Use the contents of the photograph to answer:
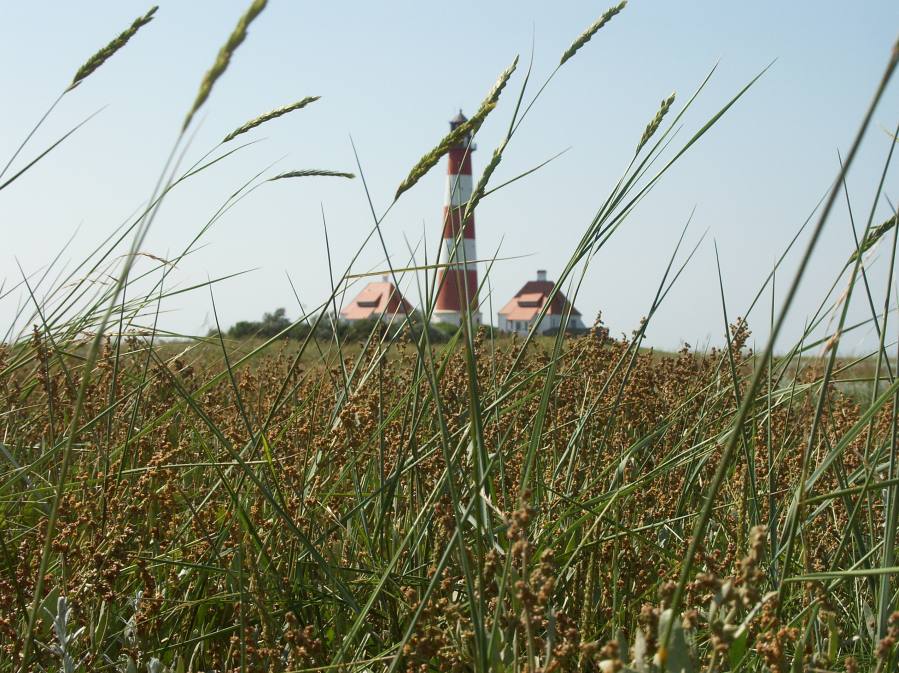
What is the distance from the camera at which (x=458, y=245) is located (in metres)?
1.44

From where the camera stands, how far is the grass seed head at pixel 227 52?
0.75m

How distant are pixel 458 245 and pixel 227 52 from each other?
70cm

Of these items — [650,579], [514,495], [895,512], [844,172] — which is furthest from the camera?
[514,495]

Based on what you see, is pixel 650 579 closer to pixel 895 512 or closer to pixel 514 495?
pixel 514 495

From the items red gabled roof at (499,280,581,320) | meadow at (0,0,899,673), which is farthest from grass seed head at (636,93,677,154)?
red gabled roof at (499,280,581,320)

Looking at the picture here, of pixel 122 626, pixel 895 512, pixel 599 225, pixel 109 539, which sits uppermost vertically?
pixel 599 225

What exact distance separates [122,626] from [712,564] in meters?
1.00

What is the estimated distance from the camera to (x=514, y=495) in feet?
6.34

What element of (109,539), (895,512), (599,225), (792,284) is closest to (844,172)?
(792,284)

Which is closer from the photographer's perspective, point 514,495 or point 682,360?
point 514,495

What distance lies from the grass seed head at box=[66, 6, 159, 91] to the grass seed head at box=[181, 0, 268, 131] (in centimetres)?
88

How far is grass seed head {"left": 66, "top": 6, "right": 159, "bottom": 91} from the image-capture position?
5.18 feet

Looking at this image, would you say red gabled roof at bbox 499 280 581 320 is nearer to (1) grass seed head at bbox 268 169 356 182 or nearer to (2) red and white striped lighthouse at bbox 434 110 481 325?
(2) red and white striped lighthouse at bbox 434 110 481 325

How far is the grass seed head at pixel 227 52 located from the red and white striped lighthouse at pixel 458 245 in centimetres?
32
